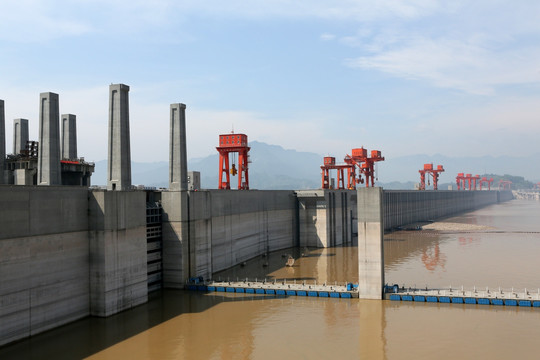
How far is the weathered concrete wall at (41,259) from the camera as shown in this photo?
30.5 meters

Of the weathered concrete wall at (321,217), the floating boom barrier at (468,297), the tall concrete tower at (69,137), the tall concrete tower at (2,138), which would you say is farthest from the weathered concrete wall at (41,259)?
the weathered concrete wall at (321,217)

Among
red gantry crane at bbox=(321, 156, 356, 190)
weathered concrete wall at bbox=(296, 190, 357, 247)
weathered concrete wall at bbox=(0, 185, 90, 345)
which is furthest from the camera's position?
red gantry crane at bbox=(321, 156, 356, 190)

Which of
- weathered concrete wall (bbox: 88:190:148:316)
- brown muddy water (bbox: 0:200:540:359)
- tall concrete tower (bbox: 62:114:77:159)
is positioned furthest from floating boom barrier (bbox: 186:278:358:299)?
tall concrete tower (bbox: 62:114:77:159)

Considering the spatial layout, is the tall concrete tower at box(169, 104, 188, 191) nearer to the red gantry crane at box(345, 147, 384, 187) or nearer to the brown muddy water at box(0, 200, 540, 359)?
the brown muddy water at box(0, 200, 540, 359)

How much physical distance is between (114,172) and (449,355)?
109 ft

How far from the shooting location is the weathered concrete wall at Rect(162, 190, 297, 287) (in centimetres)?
4931

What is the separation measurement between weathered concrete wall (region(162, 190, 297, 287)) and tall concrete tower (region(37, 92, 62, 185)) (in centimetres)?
1222

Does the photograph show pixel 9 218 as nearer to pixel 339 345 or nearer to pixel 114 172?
pixel 114 172

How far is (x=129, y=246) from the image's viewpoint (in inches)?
1591

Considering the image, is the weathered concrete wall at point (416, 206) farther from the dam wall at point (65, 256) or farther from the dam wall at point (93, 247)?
the dam wall at point (65, 256)

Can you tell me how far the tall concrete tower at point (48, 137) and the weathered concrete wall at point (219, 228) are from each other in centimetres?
1222

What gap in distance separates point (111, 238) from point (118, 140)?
10.3m

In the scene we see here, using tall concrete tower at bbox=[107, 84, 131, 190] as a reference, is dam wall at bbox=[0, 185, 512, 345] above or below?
below

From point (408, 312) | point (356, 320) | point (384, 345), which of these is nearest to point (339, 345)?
point (384, 345)
